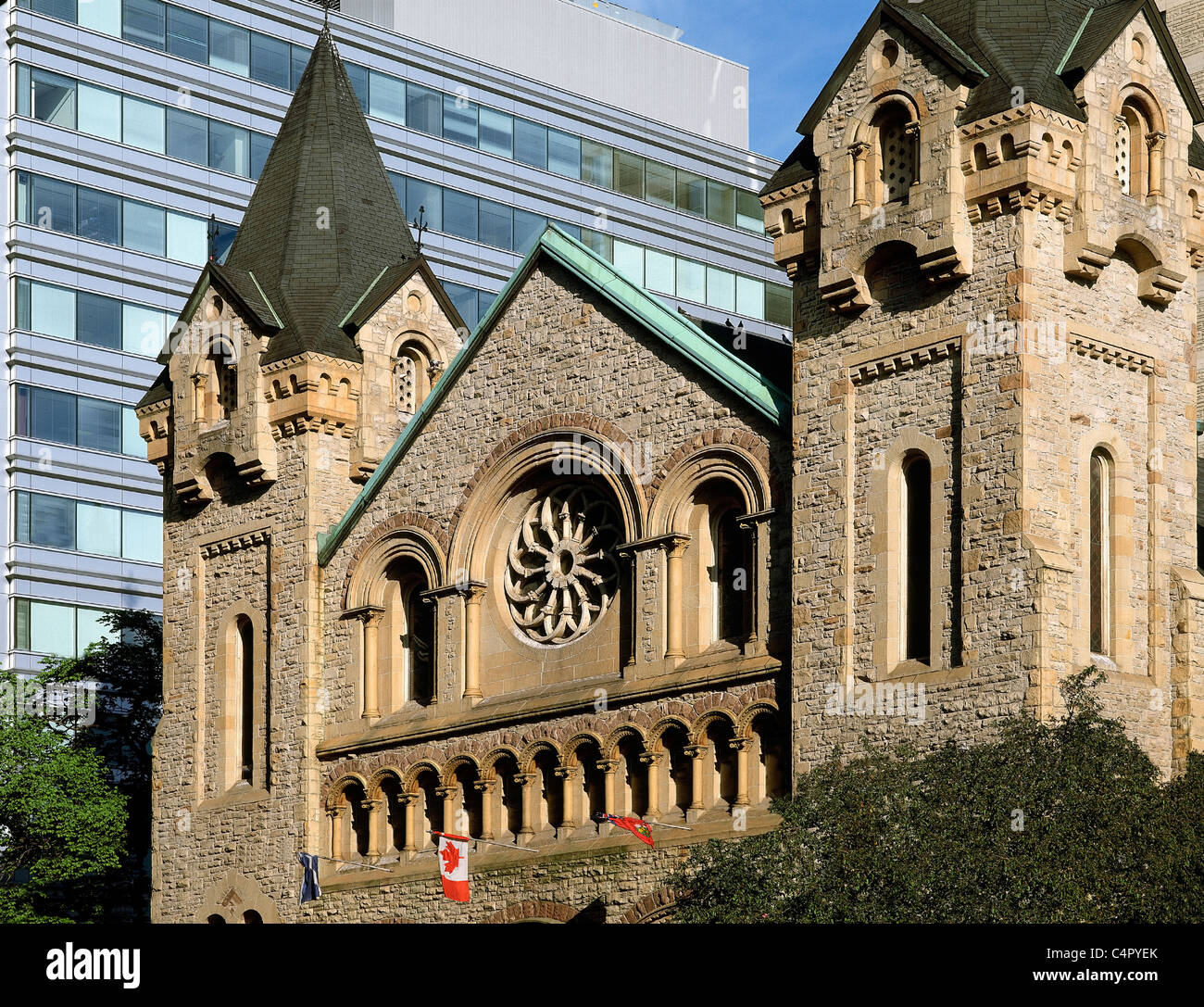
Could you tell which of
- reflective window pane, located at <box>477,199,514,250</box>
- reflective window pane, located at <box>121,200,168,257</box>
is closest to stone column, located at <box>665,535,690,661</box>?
reflective window pane, located at <box>121,200,168,257</box>

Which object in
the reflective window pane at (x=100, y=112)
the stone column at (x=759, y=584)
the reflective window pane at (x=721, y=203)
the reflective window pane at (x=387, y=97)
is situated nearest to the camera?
the stone column at (x=759, y=584)

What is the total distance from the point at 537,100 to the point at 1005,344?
165ft

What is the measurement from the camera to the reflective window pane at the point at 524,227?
83.2 m

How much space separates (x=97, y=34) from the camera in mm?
74875

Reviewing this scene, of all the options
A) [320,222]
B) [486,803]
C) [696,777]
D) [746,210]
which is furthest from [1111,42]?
[746,210]

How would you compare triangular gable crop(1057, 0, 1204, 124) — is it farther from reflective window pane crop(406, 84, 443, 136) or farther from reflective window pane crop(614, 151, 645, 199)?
reflective window pane crop(614, 151, 645, 199)

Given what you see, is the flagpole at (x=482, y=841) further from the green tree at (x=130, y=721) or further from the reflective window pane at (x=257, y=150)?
the reflective window pane at (x=257, y=150)

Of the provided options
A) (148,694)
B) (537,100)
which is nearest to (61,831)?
(148,694)

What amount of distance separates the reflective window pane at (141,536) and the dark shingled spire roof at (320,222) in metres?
24.4

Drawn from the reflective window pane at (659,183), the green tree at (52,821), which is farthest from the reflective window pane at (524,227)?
the green tree at (52,821)

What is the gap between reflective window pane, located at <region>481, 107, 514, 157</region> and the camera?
82812 millimetres

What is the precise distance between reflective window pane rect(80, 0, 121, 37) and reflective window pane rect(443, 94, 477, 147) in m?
11.4

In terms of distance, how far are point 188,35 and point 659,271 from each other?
1811 cm

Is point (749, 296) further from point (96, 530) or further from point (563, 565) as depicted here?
point (563, 565)
